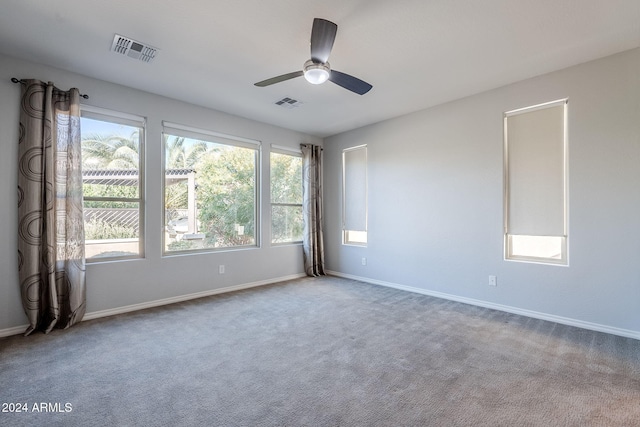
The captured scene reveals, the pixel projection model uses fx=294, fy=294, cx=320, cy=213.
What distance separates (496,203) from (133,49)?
14.2ft

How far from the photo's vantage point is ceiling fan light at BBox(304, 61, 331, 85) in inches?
94.3

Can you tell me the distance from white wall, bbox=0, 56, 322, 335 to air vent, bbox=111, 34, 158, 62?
2.99 feet

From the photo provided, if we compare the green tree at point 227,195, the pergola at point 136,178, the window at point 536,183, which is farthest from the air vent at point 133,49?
the window at point 536,183

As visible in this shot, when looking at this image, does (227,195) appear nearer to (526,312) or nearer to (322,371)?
(322,371)

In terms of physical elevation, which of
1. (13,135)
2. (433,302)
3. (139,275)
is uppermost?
(13,135)

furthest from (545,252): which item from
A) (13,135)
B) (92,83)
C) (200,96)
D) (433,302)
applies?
(13,135)

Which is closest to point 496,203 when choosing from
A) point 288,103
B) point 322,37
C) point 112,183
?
point 322,37

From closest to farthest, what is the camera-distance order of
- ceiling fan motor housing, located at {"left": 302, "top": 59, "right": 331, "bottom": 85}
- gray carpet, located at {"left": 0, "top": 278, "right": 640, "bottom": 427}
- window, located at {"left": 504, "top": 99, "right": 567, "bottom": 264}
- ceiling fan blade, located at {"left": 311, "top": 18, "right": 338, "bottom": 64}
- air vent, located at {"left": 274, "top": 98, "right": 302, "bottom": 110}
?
gray carpet, located at {"left": 0, "top": 278, "right": 640, "bottom": 427}
ceiling fan blade, located at {"left": 311, "top": 18, "right": 338, "bottom": 64}
ceiling fan motor housing, located at {"left": 302, "top": 59, "right": 331, "bottom": 85}
window, located at {"left": 504, "top": 99, "right": 567, "bottom": 264}
air vent, located at {"left": 274, "top": 98, "right": 302, "bottom": 110}

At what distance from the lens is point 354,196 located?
5.43 meters

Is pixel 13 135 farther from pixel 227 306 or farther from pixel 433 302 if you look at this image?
pixel 433 302

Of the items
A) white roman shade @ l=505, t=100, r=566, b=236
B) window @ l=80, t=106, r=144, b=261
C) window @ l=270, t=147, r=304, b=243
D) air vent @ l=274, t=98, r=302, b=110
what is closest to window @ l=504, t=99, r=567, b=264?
white roman shade @ l=505, t=100, r=566, b=236

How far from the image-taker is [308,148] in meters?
5.62

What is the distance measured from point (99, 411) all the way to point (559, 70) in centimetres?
504

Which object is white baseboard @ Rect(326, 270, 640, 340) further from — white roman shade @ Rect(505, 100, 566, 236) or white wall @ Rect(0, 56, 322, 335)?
white wall @ Rect(0, 56, 322, 335)
